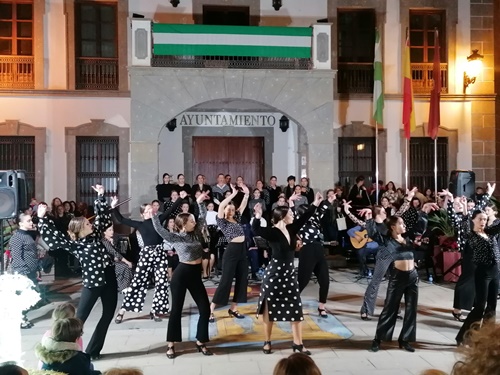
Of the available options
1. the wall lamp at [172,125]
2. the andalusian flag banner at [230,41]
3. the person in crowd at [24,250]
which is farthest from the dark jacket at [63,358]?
the wall lamp at [172,125]

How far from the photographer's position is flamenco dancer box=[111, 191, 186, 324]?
831cm

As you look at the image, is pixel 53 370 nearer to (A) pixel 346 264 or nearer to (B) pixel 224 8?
(A) pixel 346 264

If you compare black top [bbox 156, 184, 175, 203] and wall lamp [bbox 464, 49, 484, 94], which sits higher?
wall lamp [bbox 464, 49, 484, 94]

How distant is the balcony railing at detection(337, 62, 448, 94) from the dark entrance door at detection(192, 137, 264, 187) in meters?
3.17

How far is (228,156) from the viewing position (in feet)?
57.5

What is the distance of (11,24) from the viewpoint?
15938 millimetres

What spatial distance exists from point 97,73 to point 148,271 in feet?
31.0

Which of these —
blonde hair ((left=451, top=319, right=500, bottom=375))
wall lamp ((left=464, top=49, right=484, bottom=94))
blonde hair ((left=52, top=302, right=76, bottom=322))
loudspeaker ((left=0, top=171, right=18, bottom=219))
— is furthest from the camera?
wall lamp ((left=464, top=49, right=484, bottom=94))

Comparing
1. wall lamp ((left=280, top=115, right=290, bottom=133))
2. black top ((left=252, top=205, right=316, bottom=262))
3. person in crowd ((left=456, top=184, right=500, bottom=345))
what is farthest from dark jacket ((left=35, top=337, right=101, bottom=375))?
wall lamp ((left=280, top=115, right=290, bottom=133))

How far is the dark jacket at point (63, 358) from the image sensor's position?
417 centimetres

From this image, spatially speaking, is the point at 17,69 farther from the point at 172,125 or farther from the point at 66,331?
the point at 66,331

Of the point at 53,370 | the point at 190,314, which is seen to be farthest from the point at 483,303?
the point at 53,370

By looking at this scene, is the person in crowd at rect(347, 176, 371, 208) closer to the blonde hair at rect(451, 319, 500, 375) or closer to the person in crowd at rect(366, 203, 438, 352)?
the person in crowd at rect(366, 203, 438, 352)

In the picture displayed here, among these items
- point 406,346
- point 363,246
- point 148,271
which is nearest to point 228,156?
point 363,246
